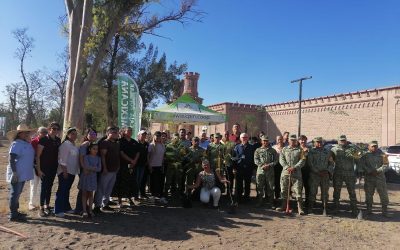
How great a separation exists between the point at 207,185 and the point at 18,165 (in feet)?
13.1

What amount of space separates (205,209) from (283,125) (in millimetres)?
33597

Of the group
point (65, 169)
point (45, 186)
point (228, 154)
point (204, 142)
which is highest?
point (204, 142)

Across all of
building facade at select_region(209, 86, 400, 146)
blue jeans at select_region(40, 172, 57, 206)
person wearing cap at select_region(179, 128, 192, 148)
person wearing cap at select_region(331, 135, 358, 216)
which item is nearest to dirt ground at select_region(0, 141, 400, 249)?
blue jeans at select_region(40, 172, 57, 206)

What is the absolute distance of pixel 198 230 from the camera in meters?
6.45

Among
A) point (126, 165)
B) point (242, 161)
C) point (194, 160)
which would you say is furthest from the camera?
point (242, 161)

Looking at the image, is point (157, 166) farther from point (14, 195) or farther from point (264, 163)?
point (14, 195)

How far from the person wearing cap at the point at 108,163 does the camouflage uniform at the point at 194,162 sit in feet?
6.40

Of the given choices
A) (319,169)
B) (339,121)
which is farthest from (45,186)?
(339,121)

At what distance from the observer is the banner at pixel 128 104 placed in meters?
11.1

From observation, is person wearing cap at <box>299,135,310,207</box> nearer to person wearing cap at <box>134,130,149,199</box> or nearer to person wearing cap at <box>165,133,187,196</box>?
person wearing cap at <box>165,133,187,196</box>

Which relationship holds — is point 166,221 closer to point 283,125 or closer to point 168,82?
point 168,82

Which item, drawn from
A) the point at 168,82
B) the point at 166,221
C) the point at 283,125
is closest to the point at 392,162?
the point at 166,221

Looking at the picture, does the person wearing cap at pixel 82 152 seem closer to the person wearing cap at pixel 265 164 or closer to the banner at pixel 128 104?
the person wearing cap at pixel 265 164

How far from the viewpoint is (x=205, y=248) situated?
5.50 m
